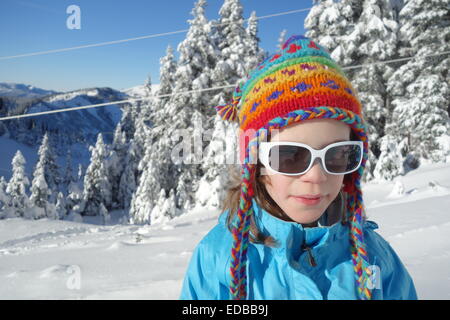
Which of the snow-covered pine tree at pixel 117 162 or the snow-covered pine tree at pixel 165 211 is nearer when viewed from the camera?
the snow-covered pine tree at pixel 165 211

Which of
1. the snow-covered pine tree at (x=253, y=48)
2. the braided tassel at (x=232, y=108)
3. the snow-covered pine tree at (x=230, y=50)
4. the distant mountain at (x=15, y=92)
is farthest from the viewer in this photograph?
the distant mountain at (x=15, y=92)

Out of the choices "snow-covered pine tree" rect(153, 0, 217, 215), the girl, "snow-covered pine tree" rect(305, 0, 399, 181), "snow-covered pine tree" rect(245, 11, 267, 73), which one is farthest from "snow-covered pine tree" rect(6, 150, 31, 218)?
the girl

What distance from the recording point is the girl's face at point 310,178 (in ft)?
4.67

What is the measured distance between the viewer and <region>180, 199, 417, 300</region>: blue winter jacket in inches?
57.0

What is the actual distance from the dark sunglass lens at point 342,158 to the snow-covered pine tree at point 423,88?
1356 cm

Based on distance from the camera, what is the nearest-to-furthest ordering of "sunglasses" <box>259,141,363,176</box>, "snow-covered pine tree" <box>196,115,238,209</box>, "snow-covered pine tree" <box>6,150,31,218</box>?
"sunglasses" <box>259,141,363,176</box> → "snow-covered pine tree" <box>196,115,238,209</box> → "snow-covered pine tree" <box>6,150,31,218</box>

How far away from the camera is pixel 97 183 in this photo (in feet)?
110

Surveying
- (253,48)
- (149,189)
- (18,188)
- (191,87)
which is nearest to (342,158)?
(191,87)

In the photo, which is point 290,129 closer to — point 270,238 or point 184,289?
point 270,238

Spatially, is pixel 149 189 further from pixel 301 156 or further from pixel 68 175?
pixel 68 175

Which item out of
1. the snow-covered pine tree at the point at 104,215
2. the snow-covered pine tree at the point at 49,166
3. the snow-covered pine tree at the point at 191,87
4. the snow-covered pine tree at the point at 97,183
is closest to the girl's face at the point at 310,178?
the snow-covered pine tree at the point at 191,87

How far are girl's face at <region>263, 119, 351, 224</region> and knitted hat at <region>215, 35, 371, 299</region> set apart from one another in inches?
1.7

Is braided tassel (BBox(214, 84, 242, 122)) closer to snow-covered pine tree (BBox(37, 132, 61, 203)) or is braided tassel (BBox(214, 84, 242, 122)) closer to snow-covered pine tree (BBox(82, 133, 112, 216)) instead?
snow-covered pine tree (BBox(82, 133, 112, 216))

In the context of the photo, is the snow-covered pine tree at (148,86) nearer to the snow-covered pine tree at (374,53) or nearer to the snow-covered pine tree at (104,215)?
the snow-covered pine tree at (104,215)
